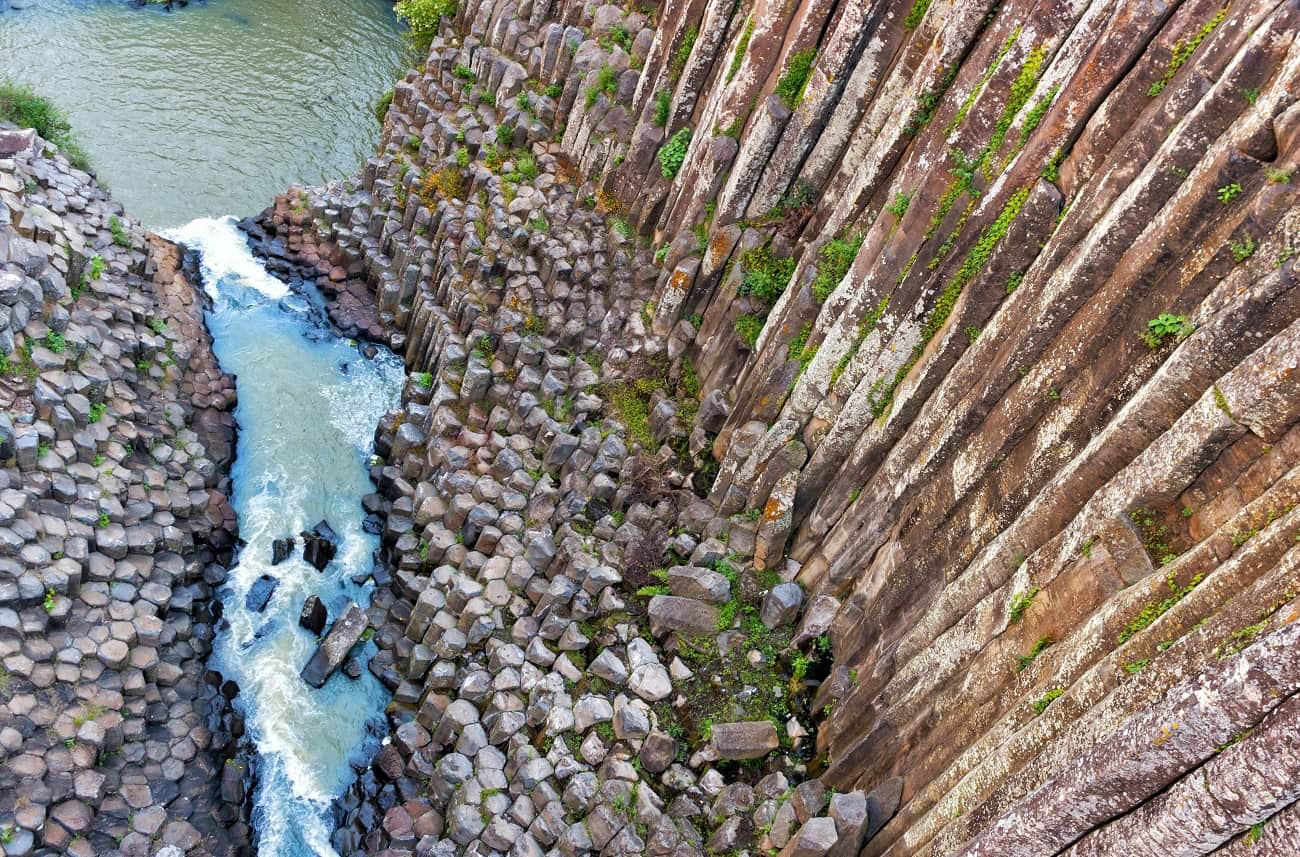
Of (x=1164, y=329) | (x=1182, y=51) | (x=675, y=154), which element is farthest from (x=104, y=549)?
(x=1182, y=51)

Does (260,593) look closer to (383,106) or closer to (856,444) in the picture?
(856,444)

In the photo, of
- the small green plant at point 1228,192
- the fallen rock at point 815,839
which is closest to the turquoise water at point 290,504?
the fallen rock at point 815,839

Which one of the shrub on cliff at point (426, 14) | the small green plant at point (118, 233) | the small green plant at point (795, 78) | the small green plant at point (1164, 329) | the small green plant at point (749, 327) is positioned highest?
the small green plant at point (1164, 329)

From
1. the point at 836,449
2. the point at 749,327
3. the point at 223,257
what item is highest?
the point at 749,327

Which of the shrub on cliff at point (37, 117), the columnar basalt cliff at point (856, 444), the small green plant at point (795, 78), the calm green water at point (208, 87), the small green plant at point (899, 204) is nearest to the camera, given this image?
the columnar basalt cliff at point (856, 444)

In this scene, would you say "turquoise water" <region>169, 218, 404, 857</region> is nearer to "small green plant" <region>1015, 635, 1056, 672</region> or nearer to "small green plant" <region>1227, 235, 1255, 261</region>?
"small green plant" <region>1015, 635, 1056, 672</region>

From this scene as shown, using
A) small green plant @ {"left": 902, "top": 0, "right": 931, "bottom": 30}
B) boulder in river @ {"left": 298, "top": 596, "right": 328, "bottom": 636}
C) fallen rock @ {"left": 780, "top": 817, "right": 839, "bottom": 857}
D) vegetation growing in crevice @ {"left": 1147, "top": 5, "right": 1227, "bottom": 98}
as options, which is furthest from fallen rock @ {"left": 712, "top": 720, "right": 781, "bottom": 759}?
small green plant @ {"left": 902, "top": 0, "right": 931, "bottom": 30}

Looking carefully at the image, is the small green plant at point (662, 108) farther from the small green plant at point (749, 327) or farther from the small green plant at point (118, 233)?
the small green plant at point (118, 233)

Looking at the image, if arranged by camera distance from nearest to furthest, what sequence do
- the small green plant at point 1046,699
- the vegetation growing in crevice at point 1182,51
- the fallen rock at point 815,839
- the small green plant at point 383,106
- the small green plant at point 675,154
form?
1. the small green plant at point 1046,699
2. the vegetation growing in crevice at point 1182,51
3. the fallen rock at point 815,839
4. the small green plant at point 675,154
5. the small green plant at point 383,106
